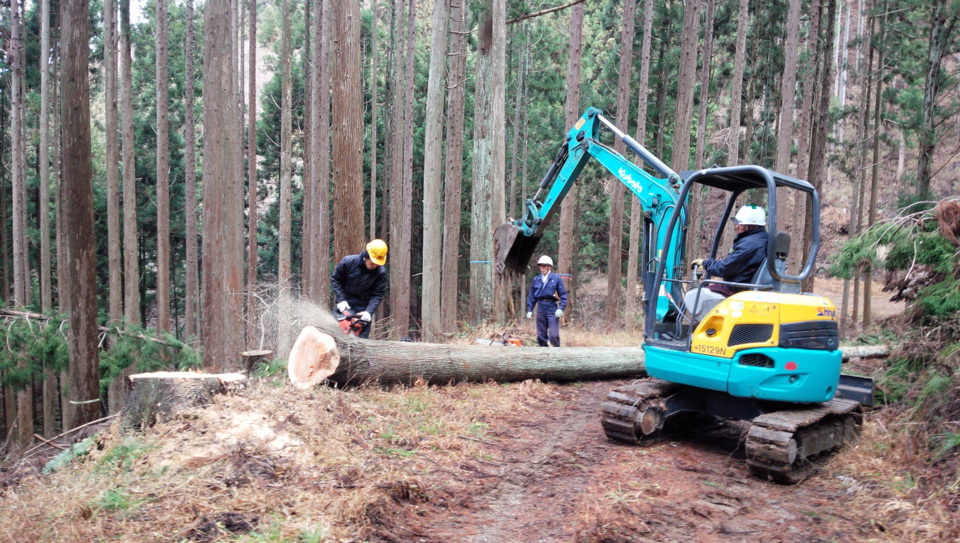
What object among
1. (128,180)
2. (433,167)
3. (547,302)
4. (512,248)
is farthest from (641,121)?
(128,180)

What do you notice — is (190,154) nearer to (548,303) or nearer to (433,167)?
(433,167)

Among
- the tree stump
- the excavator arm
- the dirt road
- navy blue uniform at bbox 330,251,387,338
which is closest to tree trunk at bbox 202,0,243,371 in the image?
navy blue uniform at bbox 330,251,387,338

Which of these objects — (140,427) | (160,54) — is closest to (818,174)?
(140,427)

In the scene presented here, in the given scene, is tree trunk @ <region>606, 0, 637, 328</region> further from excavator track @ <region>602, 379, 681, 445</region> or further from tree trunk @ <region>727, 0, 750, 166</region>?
excavator track @ <region>602, 379, 681, 445</region>

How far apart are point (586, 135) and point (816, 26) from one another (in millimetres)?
11014

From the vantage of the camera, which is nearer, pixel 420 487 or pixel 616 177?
pixel 420 487

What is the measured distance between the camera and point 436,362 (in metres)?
7.85

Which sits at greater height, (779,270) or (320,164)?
(320,164)

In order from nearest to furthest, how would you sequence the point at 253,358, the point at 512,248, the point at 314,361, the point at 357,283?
the point at 314,361, the point at 253,358, the point at 357,283, the point at 512,248

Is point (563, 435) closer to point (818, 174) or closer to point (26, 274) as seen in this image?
point (818, 174)

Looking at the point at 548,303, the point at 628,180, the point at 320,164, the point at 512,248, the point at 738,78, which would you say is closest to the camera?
the point at 628,180

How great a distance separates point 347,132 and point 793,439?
24.3ft

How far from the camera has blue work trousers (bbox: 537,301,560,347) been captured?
1130 centimetres

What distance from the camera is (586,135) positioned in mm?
8594
